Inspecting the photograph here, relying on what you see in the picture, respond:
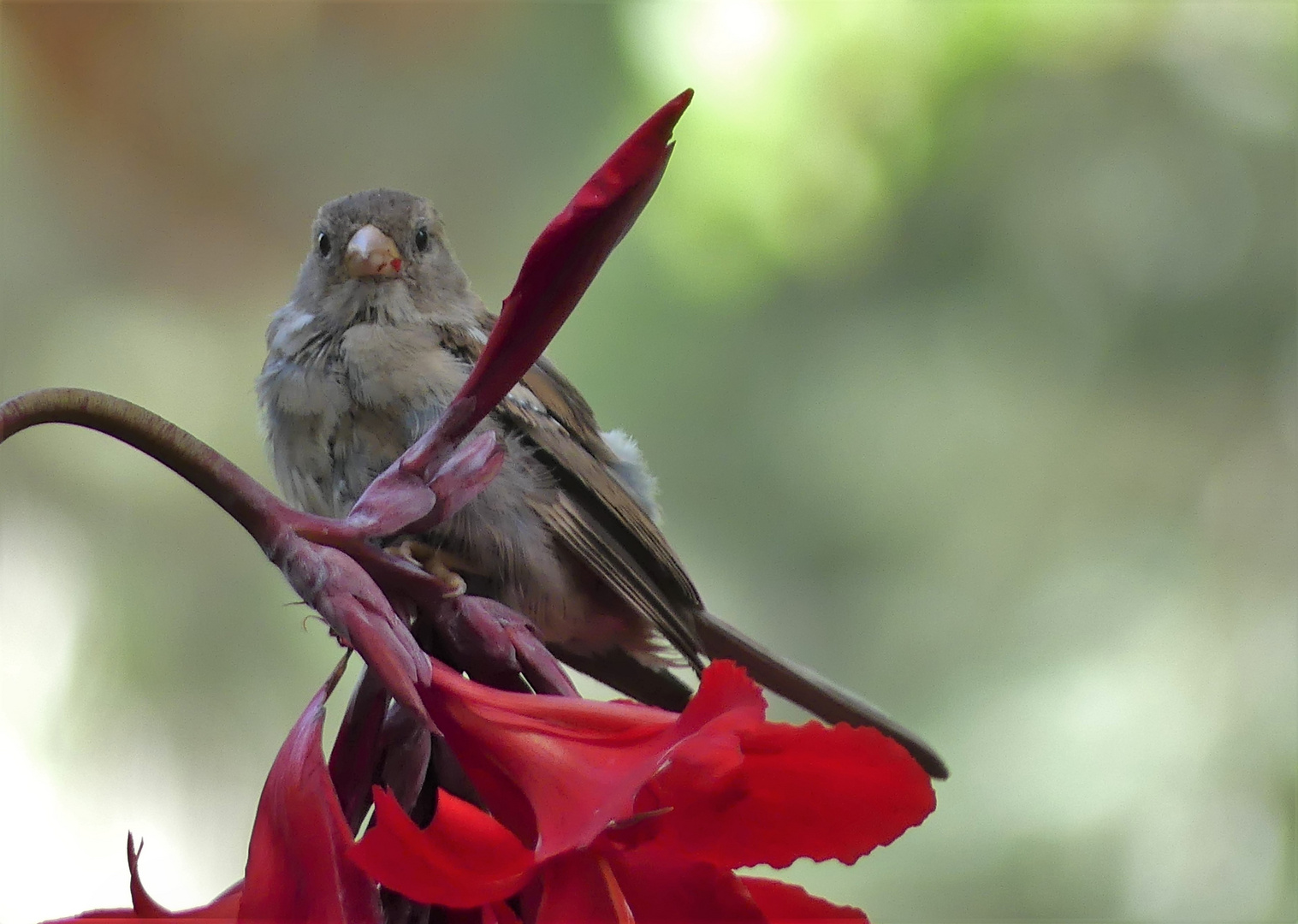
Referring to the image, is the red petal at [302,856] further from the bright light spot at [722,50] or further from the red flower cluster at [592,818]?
the bright light spot at [722,50]

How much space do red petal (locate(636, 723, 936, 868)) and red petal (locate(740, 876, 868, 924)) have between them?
2 cm

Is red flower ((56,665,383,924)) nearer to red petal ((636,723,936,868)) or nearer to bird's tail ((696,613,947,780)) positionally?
red petal ((636,723,936,868))

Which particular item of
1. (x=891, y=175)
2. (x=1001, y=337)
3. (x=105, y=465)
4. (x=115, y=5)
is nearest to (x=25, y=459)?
(x=105, y=465)

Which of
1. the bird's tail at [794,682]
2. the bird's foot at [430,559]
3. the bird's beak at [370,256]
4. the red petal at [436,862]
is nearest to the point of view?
the red petal at [436,862]

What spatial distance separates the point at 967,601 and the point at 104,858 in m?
1.12

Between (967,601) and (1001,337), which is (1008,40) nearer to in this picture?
(1001,337)

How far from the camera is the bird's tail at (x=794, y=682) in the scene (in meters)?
0.70

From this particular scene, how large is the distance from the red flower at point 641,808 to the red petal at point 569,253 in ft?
0.28

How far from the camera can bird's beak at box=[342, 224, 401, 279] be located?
2.75 ft

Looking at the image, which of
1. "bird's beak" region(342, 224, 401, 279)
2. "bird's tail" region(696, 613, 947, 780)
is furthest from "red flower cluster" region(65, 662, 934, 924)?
"bird's beak" region(342, 224, 401, 279)

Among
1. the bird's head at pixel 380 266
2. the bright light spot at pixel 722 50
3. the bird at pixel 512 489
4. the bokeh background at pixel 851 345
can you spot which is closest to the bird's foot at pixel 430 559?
the bird at pixel 512 489

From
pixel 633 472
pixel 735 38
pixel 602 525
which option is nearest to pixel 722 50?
pixel 735 38

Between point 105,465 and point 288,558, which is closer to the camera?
point 288,558

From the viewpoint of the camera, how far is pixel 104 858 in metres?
1.36
